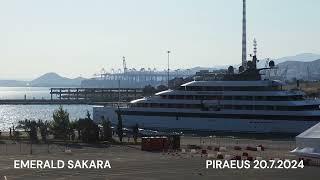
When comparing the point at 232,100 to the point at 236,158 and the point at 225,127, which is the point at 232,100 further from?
the point at 236,158

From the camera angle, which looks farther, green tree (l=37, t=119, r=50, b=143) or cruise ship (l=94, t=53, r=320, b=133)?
cruise ship (l=94, t=53, r=320, b=133)

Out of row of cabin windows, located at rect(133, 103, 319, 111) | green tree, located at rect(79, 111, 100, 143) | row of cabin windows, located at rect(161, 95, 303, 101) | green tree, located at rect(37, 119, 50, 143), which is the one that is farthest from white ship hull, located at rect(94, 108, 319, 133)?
green tree, located at rect(79, 111, 100, 143)

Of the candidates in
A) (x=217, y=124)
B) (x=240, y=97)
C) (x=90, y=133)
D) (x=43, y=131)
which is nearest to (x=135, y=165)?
(x=90, y=133)

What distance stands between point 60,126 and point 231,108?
861 inches

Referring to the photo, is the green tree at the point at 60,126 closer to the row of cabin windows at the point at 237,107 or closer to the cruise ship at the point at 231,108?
the cruise ship at the point at 231,108

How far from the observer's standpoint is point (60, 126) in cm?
5909

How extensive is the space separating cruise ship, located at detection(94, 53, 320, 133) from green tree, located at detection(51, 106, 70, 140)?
718 inches

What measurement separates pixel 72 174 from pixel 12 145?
19605 millimetres

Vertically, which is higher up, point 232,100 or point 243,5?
point 243,5

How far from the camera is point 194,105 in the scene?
242ft

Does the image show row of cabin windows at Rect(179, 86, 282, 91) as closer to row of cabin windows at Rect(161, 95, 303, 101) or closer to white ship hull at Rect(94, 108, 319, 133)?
row of cabin windows at Rect(161, 95, 303, 101)

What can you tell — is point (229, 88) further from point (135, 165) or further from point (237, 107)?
point (135, 165)

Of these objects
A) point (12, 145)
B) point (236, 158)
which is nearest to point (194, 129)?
point (12, 145)

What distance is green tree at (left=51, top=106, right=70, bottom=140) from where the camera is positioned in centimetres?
5866
